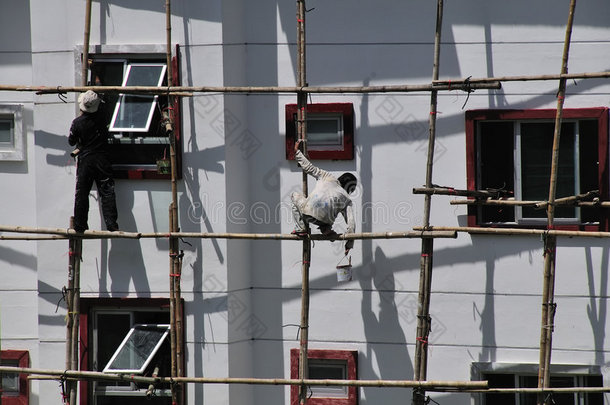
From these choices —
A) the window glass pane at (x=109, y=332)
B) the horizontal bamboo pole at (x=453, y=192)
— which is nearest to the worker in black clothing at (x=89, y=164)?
the window glass pane at (x=109, y=332)

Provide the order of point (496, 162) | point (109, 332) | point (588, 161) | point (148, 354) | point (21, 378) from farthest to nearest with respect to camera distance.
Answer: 1. point (21, 378)
2. point (109, 332)
3. point (496, 162)
4. point (148, 354)
5. point (588, 161)

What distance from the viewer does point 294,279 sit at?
927 cm

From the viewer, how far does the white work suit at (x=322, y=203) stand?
8.46 m

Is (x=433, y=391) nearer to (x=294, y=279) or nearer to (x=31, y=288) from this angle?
(x=294, y=279)

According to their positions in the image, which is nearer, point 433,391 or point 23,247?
point 433,391

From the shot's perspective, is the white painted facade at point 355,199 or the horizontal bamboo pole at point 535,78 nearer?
the horizontal bamboo pole at point 535,78

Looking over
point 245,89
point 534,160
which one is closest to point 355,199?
point 245,89

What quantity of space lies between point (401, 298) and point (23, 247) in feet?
13.5

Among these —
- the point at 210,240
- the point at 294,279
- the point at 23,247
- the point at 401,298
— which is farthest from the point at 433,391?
the point at 23,247

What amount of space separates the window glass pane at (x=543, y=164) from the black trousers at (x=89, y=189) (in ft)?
13.5

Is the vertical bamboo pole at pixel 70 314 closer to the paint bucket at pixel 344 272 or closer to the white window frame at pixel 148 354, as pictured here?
the white window frame at pixel 148 354

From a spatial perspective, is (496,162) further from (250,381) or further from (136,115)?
(136,115)

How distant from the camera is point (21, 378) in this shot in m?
9.68

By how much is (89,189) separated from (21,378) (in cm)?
233
